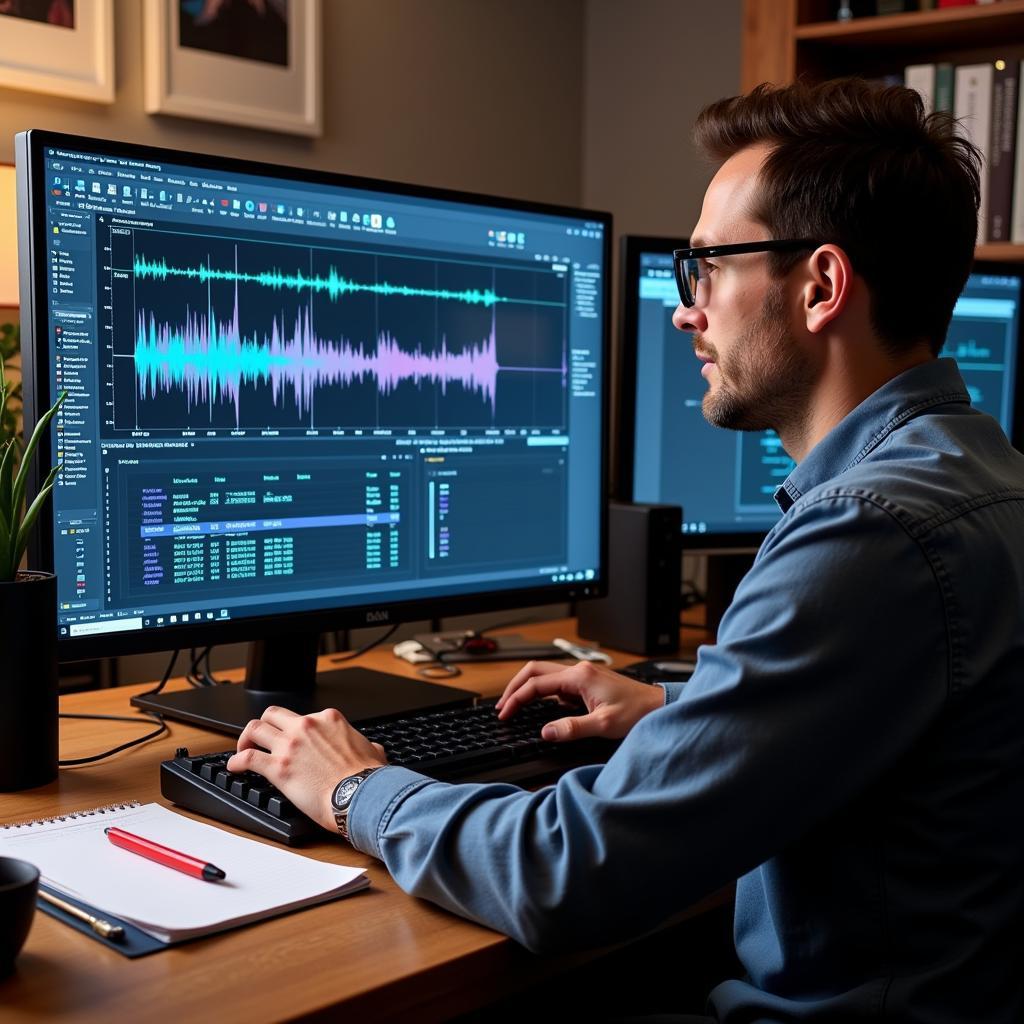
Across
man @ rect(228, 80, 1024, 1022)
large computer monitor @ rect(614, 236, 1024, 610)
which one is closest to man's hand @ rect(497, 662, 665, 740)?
man @ rect(228, 80, 1024, 1022)

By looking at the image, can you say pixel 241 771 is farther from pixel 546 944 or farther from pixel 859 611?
pixel 859 611

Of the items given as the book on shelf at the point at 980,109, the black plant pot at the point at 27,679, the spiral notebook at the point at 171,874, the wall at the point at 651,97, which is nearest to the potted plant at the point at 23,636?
the black plant pot at the point at 27,679

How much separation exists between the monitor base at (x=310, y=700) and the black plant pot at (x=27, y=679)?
20 centimetres

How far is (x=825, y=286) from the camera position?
99cm

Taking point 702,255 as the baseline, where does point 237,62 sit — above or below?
above

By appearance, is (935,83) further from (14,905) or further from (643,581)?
(14,905)

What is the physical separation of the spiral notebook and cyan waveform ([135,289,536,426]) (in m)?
0.40

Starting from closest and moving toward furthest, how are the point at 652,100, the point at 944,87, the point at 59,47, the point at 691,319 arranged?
the point at 691,319 < the point at 59,47 < the point at 944,87 < the point at 652,100

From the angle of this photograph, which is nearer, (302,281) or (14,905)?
(14,905)

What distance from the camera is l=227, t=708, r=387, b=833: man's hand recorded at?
937mm

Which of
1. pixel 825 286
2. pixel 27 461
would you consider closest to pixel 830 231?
pixel 825 286

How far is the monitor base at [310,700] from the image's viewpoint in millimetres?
1252

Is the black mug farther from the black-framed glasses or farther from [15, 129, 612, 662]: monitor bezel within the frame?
the black-framed glasses

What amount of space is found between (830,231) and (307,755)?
1.92 feet
